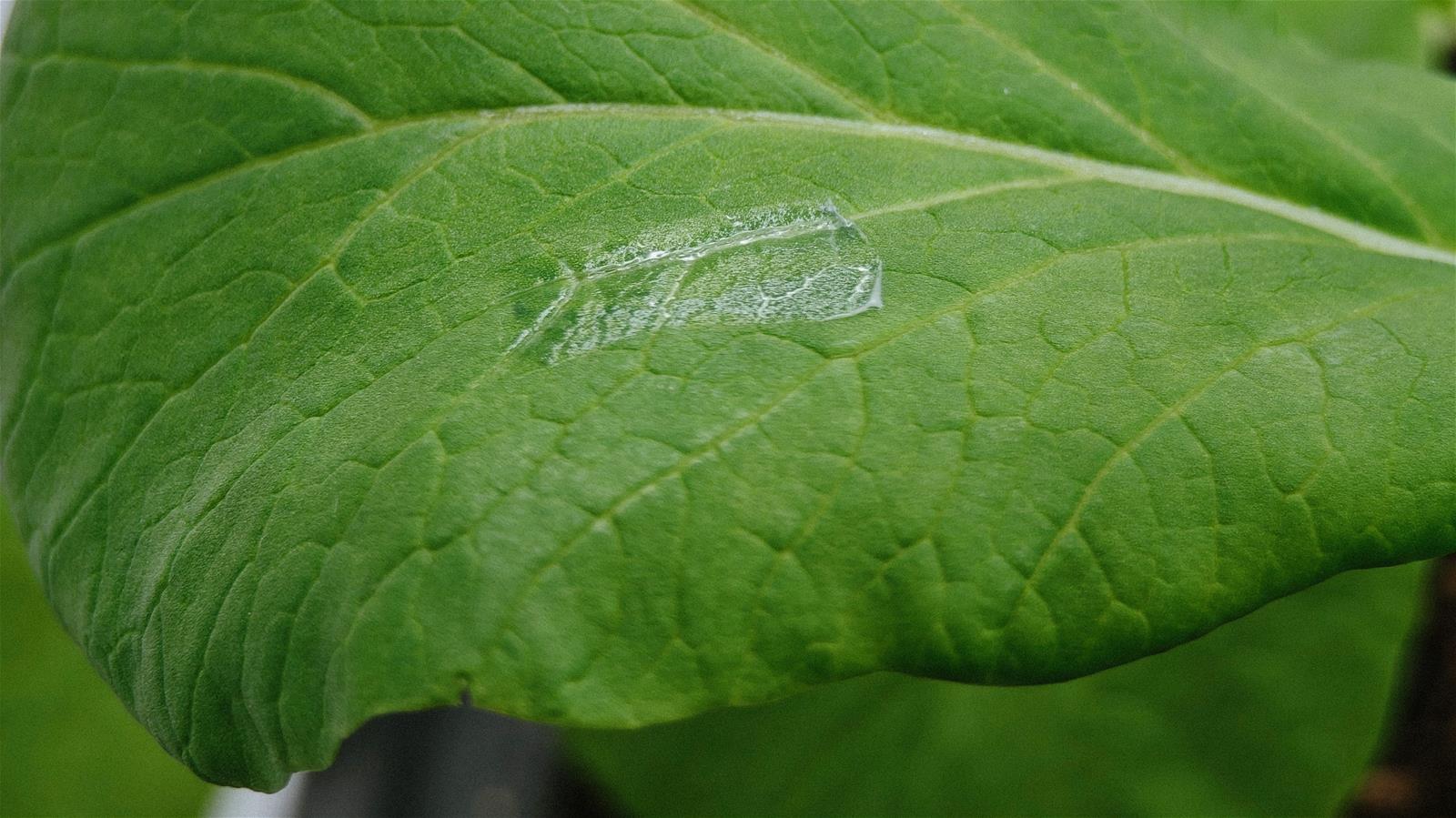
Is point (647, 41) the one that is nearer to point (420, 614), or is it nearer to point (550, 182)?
point (550, 182)

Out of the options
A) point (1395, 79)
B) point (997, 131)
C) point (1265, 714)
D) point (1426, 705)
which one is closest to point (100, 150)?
point (997, 131)

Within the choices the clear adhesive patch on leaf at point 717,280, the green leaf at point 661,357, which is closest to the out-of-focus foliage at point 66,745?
the green leaf at point 661,357

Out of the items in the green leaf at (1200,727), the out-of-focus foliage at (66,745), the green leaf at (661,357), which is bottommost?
the out-of-focus foliage at (66,745)

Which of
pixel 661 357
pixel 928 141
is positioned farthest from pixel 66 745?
pixel 928 141

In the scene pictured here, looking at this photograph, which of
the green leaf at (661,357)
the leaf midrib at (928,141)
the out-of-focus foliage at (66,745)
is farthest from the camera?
the out-of-focus foliage at (66,745)

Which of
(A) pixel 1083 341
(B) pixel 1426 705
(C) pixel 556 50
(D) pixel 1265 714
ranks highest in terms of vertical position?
(C) pixel 556 50

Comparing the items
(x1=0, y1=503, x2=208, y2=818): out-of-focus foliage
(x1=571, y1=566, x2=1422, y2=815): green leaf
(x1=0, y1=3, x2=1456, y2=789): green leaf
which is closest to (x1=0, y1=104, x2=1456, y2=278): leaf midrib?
(x1=0, y1=3, x2=1456, y2=789): green leaf

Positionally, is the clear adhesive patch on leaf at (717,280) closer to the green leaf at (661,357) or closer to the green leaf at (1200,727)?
the green leaf at (661,357)

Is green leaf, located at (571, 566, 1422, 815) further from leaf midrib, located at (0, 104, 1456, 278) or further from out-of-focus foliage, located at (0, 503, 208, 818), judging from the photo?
out-of-focus foliage, located at (0, 503, 208, 818)
